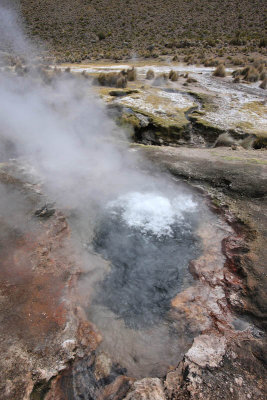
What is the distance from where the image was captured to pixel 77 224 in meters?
3.96

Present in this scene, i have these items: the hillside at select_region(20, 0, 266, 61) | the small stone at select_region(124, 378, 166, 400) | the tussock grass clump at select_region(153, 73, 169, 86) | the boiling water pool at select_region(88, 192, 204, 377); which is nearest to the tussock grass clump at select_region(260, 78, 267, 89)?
the tussock grass clump at select_region(153, 73, 169, 86)

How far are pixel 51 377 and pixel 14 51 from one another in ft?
68.7

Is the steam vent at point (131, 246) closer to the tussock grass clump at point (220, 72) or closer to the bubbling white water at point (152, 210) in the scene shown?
the bubbling white water at point (152, 210)

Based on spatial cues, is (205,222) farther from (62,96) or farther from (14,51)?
(14,51)

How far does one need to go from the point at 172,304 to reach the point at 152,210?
1714 millimetres

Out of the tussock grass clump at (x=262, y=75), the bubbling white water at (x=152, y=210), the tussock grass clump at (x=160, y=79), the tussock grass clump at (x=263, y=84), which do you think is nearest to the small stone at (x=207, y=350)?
the bubbling white water at (x=152, y=210)

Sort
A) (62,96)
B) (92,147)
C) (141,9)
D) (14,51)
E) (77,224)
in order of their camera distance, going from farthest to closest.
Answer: (141,9) → (14,51) → (62,96) → (92,147) → (77,224)

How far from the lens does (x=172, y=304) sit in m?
3.00

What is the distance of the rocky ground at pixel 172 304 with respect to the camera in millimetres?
2170

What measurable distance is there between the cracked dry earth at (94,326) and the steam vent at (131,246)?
1cm

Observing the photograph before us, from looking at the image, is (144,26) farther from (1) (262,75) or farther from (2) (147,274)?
(2) (147,274)

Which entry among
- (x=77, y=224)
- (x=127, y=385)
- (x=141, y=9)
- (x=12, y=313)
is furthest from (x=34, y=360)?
(x=141, y=9)

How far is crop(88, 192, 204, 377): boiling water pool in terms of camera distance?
100 inches

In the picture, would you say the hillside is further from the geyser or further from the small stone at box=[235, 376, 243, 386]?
the small stone at box=[235, 376, 243, 386]
